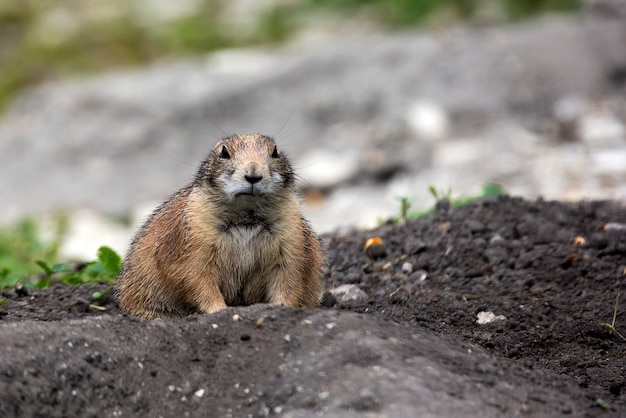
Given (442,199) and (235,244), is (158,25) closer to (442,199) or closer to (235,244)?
(442,199)

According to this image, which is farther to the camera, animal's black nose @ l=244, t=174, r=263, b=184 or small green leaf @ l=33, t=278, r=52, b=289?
small green leaf @ l=33, t=278, r=52, b=289

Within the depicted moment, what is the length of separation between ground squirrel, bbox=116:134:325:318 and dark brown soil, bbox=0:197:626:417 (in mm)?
486

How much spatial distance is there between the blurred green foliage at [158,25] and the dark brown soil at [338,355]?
40.9 feet

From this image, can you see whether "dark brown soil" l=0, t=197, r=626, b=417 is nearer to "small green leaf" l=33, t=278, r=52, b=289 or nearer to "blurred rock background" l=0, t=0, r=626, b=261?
"small green leaf" l=33, t=278, r=52, b=289

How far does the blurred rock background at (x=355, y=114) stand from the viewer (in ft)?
41.3

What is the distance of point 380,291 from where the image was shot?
6.23 m

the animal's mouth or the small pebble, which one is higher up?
the animal's mouth

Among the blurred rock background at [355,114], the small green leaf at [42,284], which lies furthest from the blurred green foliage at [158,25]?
the small green leaf at [42,284]

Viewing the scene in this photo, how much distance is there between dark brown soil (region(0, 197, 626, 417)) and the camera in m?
4.25

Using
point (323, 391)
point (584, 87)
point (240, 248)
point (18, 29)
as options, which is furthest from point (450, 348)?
point (18, 29)

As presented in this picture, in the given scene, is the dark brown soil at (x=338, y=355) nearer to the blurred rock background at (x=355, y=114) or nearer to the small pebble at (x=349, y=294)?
the small pebble at (x=349, y=294)

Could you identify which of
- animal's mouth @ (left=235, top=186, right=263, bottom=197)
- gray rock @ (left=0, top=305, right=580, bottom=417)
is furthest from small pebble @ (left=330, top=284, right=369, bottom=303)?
gray rock @ (left=0, top=305, right=580, bottom=417)

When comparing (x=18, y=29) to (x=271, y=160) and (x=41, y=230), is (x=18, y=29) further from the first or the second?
(x=271, y=160)

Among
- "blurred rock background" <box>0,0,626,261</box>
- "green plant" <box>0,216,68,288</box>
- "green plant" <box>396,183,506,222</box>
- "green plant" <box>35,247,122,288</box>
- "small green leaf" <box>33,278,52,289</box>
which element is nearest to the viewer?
"small green leaf" <box>33,278,52,289</box>
